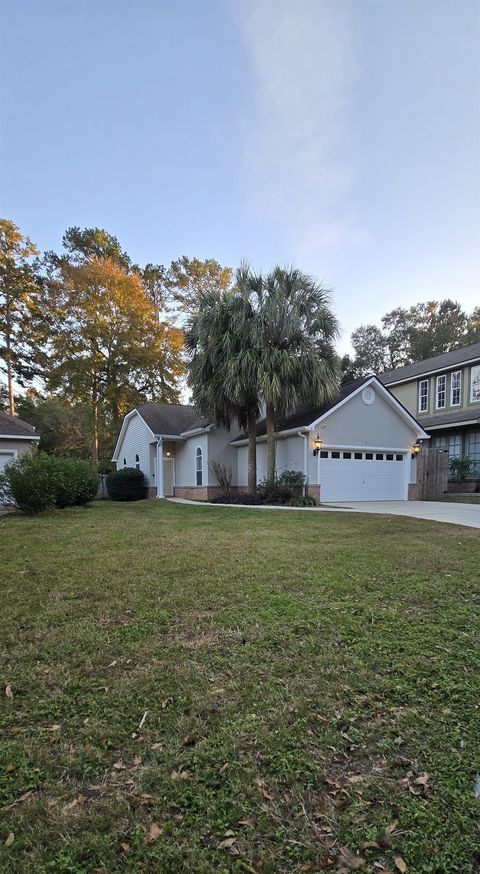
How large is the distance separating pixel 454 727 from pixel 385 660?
2.34ft

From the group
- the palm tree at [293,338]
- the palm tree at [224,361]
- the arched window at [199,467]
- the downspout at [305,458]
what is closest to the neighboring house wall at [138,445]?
the arched window at [199,467]

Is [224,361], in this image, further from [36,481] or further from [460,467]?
[460,467]

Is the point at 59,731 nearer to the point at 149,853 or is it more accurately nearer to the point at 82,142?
the point at 149,853

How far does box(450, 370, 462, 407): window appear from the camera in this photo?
19248mm

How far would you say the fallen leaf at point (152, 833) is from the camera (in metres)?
1.55

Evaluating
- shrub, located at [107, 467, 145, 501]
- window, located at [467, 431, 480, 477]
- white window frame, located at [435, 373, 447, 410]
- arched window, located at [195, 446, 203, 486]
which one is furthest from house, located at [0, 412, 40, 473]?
window, located at [467, 431, 480, 477]

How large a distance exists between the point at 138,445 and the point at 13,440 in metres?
6.38

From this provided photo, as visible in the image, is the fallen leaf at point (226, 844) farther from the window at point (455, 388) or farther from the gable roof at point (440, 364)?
the window at point (455, 388)

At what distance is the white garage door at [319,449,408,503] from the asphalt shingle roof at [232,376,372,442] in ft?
4.38

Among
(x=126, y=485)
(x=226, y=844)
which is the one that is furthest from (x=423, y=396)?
(x=226, y=844)

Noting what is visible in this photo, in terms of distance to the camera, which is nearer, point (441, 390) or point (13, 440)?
point (13, 440)

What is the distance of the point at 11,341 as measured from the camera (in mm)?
25078

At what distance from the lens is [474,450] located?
60.3 feet

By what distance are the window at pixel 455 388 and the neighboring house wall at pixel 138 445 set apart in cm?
1470
